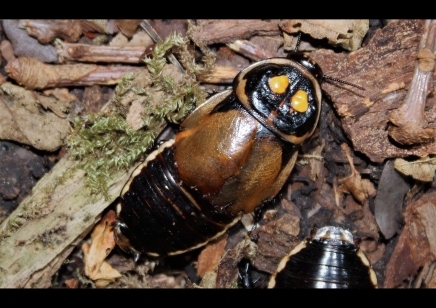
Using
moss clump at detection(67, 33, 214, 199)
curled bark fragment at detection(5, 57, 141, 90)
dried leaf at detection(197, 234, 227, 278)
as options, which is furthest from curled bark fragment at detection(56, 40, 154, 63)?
dried leaf at detection(197, 234, 227, 278)

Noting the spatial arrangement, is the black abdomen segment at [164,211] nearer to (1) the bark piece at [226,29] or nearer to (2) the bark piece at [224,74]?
(2) the bark piece at [224,74]

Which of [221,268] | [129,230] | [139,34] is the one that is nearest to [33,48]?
[139,34]

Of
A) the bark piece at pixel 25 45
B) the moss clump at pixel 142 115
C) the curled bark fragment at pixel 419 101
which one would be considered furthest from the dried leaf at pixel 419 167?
the bark piece at pixel 25 45

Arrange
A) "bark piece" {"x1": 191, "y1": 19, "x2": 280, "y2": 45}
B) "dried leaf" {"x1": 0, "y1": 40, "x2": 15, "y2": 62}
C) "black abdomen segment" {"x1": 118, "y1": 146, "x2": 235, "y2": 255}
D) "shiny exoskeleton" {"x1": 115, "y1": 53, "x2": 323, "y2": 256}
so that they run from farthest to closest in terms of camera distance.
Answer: "dried leaf" {"x1": 0, "y1": 40, "x2": 15, "y2": 62} < "bark piece" {"x1": 191, "y1": 19, "x2": 280, "y2": 45} < "black abdomen segment" {"x1": 118, "y1": 146, "x2": 235, "y2": 255} < "shiny exoskeleton" {"x1": 115, "y1": 53, "x2": 323, "y2": 256}

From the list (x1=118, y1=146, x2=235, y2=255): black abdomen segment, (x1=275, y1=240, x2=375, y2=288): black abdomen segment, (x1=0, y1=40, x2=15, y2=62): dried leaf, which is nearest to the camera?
(x1=118, y1=146, x2=235, y2=255): black abdomen segment

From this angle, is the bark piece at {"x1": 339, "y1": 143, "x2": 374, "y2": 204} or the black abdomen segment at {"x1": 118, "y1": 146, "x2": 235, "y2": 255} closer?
the black abdomen segment at {"x1": 118, "y1": 146, "x2": 235, "y2": 255}

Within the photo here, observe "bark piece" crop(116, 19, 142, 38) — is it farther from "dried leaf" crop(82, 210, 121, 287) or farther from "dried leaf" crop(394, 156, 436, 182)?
"dried leaf" crop(394, 156, 436, 182)

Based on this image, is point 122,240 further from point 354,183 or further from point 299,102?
point 354,183
